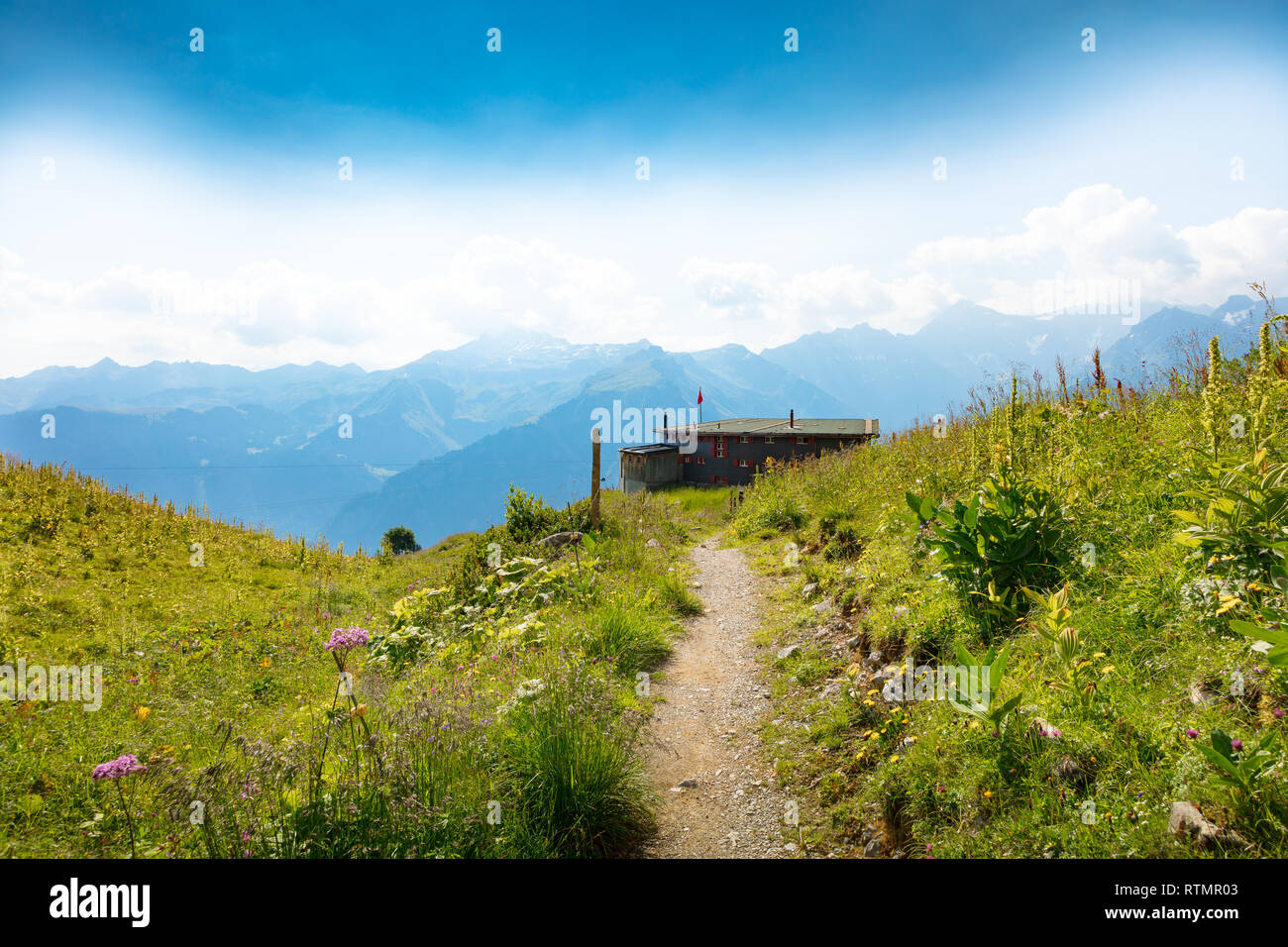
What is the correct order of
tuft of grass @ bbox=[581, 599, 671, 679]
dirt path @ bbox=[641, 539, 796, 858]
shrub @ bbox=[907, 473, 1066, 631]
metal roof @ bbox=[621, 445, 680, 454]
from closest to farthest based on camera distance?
dirt path @ bbox=[641, 539, 796, 858] < shrub @ bbox=[907, 473, 1066, 631] < tuft of grass @ bbox=[581, 599, 671, 679] < metal roof @ bbox=[621, 445, 680, 454]

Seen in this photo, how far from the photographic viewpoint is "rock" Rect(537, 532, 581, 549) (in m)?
12.1

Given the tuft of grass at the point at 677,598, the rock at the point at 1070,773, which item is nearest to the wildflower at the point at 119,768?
the rock at the point at 1070,773

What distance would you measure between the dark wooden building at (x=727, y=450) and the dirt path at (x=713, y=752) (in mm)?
28796

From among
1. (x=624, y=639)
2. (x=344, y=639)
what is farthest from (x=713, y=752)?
(x=344, y=639)

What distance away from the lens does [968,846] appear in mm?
3258

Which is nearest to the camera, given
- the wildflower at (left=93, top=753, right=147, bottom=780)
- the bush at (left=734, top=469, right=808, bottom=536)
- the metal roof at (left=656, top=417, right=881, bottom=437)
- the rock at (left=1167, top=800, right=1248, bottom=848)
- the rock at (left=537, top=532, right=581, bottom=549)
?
the rock at (left=1167, top=800, right=1248, bottom=848)

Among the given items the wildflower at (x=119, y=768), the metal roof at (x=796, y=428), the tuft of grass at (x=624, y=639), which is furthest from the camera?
the metal roof at (x=796, y=428)

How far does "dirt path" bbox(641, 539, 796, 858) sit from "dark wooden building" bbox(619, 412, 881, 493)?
28.8 metres

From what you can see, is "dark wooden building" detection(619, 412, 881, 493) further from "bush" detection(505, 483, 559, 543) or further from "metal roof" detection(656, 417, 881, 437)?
"bush" detection(505, 483, 559, 543)

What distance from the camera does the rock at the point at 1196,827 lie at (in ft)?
8.09

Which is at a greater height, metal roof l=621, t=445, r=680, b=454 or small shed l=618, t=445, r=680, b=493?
metal roof l=621, t=445, r=680, b=454

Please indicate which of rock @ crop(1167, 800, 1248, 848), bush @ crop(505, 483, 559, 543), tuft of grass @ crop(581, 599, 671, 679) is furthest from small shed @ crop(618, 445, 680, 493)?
rock @ crop(1167, 800, 1248, 848)

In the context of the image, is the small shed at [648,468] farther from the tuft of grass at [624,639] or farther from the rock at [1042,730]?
the rock at [1042,730]
